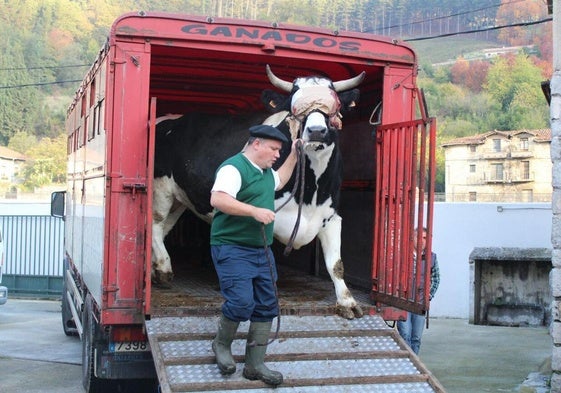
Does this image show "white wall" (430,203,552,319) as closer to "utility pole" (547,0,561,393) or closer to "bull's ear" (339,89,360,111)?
"utility pole" (547,0,561,393)

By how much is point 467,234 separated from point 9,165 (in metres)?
72.9

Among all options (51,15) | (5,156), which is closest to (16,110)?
(5,156)

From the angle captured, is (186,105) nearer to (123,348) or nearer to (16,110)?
(123,348)

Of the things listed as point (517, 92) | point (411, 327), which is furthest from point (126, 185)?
point (517, 92)

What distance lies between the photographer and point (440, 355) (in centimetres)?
1224

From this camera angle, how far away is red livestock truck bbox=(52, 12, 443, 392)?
613cm

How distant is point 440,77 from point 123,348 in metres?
107

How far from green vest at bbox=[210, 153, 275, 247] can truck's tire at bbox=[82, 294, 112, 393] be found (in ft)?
7.10

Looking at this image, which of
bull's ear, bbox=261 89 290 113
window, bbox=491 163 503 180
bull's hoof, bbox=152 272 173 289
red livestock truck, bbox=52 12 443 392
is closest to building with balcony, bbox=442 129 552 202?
window, bbox=491 163 503 180

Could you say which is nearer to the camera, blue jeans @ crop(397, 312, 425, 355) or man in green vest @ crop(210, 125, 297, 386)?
man in green vest @ crop(210, 125, 297, 386)

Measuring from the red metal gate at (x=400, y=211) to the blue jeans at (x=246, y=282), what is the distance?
134cm

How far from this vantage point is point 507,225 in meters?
16.4

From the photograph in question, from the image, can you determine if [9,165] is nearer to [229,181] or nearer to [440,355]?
[440,355]

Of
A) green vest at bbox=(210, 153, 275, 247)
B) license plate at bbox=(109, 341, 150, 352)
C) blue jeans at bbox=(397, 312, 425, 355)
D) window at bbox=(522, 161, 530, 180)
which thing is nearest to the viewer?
green vest at bbox=(210, 153, 275, 247)
